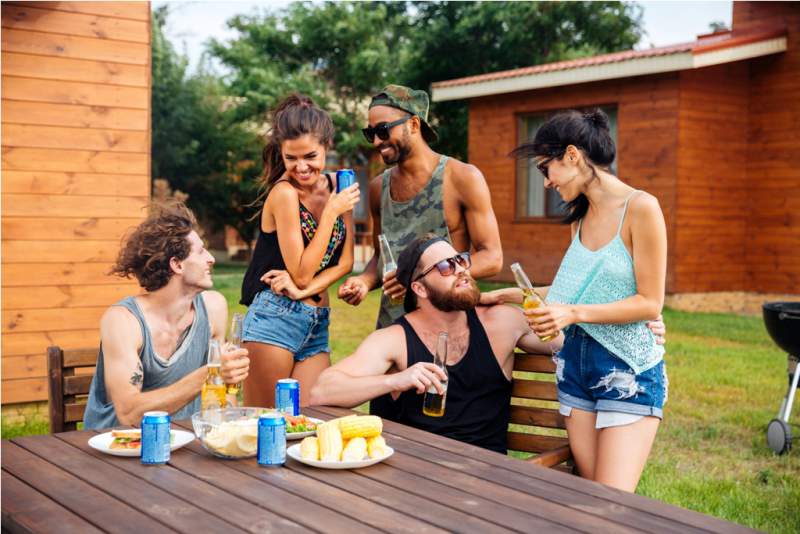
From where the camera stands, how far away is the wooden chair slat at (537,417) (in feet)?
10.9

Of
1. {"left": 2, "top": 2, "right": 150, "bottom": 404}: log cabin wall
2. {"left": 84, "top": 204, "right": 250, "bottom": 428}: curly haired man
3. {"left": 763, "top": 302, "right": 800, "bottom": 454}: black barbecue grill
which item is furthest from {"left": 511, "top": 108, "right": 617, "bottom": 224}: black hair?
{"left": 2, "top": 2, "right": 150, "bottom": 404}: log cabin wall

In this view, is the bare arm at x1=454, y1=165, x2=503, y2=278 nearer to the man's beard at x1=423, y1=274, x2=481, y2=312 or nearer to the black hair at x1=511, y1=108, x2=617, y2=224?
the man's beard at x1=423, y1=274, x2=481, y2=312

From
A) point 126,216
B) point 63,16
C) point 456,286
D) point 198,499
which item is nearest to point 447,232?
point 456,286

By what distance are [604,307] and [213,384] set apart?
1252 mm

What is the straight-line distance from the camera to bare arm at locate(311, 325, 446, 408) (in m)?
2.92

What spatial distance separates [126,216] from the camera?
604cm

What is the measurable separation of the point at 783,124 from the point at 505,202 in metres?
4.53

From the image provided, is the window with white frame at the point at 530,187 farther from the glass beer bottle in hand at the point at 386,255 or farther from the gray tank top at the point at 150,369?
the gray tank top at the point at 150,369

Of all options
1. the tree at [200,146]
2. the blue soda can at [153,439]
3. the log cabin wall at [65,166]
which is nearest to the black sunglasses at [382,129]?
the blue soda can at [153,439]

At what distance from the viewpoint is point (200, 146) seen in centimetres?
2291

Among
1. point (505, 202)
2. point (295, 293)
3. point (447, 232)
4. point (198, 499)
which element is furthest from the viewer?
point (505, 202)

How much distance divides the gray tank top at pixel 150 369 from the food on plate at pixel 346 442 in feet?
2.73

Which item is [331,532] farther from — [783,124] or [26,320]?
[783,124]

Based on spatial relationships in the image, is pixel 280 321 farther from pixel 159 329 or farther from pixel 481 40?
pixel 481 40
